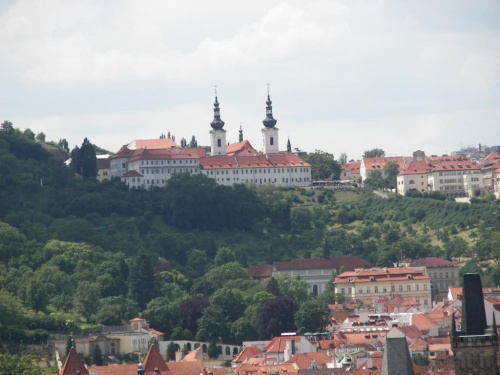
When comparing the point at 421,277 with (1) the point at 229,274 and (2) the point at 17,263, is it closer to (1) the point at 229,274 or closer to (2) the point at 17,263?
(1) the point at 229,274

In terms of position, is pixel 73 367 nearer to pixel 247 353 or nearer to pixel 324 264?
pixel 247 353

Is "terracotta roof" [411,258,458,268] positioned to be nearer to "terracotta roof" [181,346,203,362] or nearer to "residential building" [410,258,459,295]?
"residential building" [410,258,459,295]

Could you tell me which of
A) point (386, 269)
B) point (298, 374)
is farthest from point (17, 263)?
point (298, 374)

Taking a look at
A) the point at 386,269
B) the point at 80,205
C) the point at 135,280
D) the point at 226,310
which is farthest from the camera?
the point at 80,205

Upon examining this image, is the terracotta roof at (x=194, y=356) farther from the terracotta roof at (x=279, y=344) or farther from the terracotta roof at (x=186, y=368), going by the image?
the terracotta roof at (x=186, y=368)

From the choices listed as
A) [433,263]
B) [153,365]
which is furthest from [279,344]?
[433,263]

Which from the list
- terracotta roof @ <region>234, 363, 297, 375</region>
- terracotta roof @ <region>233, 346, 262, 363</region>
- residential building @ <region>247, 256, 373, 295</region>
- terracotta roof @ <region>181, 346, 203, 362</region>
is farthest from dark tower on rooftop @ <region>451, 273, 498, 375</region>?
residential building @ <region>247, 256, 373, 295</region>
